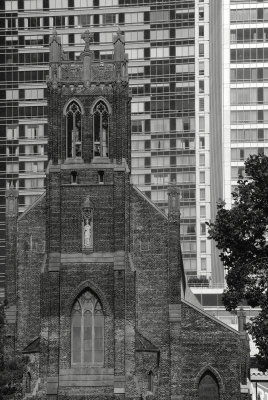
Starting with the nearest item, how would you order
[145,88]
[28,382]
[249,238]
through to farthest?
1. [249,238]
2. [28,382]
3. [145,88]

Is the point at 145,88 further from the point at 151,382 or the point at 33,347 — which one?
A: the point at 151,382

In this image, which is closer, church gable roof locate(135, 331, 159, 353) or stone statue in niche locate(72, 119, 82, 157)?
church gable roof locate(135, 331, 159, 353)

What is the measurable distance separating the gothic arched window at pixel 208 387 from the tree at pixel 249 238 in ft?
68.7

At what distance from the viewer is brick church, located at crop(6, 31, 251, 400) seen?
6975cm

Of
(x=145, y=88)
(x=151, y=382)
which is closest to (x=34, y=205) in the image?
(x=151, y=382)

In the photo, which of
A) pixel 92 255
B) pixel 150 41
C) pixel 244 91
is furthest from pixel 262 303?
pixel 150 41

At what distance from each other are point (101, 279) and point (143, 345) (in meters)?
4.09

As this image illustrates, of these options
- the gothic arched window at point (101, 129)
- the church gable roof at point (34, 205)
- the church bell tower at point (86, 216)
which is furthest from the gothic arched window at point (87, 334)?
the gothic arched window at point (101, 129)

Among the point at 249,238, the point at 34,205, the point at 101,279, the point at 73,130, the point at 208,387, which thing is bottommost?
the point at 208,387

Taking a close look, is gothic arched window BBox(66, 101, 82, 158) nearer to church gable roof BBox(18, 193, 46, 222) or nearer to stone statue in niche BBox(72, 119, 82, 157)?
stone statue in niche BBox(72, 119, 82, 157)

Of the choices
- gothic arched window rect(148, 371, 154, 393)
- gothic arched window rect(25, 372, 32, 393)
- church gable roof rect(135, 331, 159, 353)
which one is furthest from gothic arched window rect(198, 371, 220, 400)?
gothic arched window rect(25, 372, 32, 393)

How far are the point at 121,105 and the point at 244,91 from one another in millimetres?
52161

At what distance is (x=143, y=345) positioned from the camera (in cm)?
7025

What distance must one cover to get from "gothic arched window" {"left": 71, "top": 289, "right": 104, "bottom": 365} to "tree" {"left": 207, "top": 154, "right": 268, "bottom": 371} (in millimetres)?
20232
